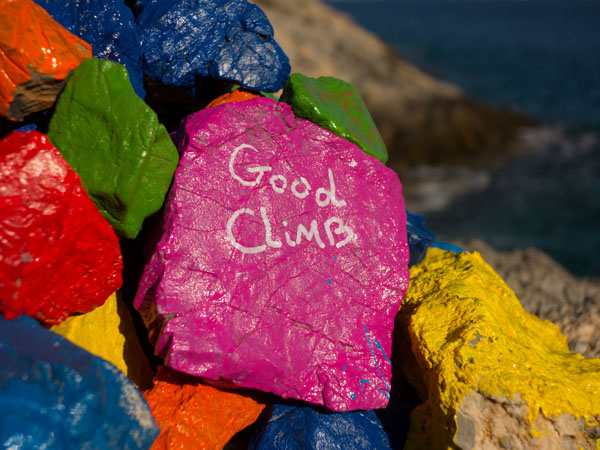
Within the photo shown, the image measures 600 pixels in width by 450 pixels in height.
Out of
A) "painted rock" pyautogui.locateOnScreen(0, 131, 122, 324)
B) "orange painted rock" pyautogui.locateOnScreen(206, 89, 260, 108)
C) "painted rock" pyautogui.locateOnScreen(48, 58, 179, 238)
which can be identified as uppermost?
"orange painted rock" pyautogui.locateOnScreen(206, 89, 260, 108)

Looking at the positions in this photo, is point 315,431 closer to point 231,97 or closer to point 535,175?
point 231,97

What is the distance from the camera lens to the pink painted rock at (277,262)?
1.59m

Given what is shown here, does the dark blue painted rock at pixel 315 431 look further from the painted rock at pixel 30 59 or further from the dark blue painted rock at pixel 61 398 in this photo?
the painted rock at pixel 30 59

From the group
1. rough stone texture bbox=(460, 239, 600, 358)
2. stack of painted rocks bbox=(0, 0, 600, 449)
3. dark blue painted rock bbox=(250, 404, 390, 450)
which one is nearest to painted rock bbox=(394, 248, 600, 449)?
stack of painted rocks bbox=(0, 0, 600, 449)

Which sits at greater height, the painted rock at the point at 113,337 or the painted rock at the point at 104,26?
the painted rock at the point at 104,26

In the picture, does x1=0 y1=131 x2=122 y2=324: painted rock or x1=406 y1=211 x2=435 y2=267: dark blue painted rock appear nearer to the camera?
x1=0 y1=131 x2=122 y2=324: painted rock

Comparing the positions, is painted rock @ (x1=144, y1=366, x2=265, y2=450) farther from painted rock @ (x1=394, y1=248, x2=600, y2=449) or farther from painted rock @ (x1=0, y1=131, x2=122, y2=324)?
painted rock @ (x1=394, y1=248, x2=600, y2=449)

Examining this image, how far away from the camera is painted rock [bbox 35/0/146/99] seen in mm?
1843

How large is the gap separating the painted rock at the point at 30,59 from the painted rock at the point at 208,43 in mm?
535

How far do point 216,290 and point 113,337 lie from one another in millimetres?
455

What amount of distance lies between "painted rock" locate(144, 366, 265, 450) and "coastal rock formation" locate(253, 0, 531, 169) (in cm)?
768

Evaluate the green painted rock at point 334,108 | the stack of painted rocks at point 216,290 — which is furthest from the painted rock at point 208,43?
the green painted rock at point 334,108

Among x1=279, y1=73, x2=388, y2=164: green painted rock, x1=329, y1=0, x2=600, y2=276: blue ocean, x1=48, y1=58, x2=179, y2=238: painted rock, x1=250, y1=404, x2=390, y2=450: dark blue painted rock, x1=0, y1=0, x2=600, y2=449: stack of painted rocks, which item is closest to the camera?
x1=0, y1=0, x2=600, y2=449: stack of painted rocks

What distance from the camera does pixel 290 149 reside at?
1922 mm
